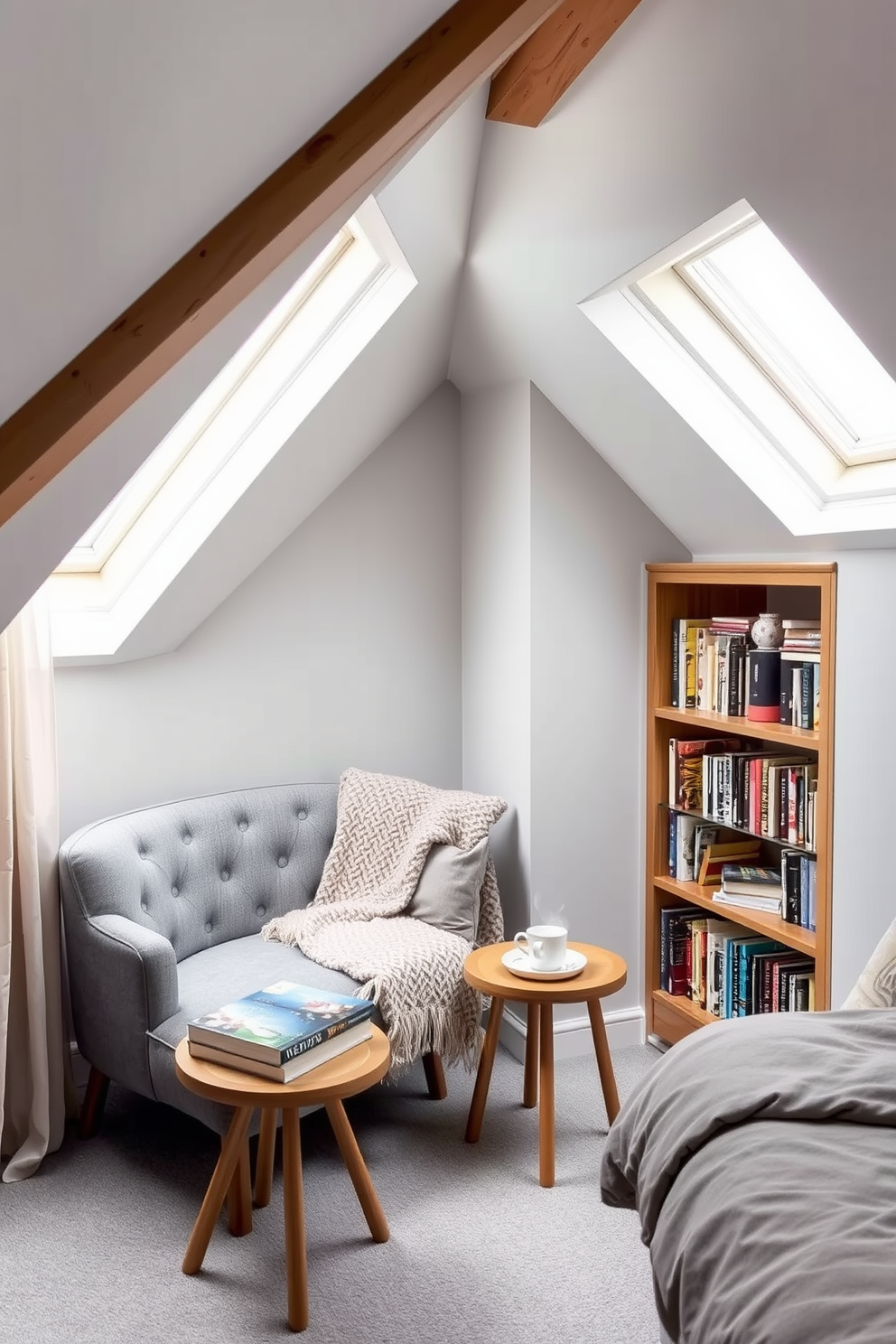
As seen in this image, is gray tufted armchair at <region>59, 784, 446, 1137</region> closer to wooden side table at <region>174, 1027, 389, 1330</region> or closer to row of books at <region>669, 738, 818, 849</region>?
wooden side table at <region>174, 1027, 389, 1330</region>

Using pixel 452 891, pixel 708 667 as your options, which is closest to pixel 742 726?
pixel 708 667

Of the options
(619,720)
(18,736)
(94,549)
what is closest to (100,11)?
(18,736)

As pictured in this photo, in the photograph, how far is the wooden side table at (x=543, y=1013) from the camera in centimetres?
269

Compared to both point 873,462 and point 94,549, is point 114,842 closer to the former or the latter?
point 94,549

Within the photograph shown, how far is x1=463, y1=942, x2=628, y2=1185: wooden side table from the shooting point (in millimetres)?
2689

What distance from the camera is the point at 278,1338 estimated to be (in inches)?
83.7

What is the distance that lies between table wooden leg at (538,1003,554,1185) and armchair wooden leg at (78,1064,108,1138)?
1.12 meters

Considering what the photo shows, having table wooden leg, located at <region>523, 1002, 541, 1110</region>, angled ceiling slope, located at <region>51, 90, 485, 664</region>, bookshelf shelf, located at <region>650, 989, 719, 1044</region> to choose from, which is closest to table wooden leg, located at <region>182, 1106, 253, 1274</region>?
table wooden leg, located at <region>523, 1002, 541, 1110</region>

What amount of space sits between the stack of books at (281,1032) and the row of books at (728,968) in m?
1.21

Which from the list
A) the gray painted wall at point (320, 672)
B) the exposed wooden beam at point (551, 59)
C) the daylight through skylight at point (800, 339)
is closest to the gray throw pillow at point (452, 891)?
the gray painted wall at point (320, 672)

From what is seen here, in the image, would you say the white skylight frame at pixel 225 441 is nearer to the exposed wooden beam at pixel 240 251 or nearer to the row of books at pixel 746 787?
the exposed wooden beam at pixel 240 251

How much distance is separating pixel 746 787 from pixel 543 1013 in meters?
0.86

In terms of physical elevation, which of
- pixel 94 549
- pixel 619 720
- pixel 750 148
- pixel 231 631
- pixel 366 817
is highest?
pixel 750 148

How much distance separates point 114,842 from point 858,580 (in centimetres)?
193
